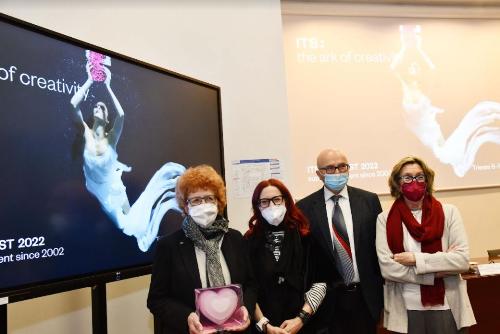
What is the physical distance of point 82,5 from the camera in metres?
3.24

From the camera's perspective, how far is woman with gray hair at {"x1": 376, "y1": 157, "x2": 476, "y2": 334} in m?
2.28

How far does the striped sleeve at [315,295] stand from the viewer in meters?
2.08

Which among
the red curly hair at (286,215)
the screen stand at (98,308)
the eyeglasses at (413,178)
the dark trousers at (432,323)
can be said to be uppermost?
the eyeglasses at (413,178)

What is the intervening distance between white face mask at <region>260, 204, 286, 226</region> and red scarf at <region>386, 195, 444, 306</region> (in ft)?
2.19

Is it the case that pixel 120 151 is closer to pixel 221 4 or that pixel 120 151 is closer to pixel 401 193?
pixel 401 193

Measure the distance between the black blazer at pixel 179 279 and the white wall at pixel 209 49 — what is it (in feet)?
4.19

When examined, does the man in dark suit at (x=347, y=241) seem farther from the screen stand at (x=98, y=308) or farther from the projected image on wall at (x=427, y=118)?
the projected image on wall at (x=427, y=118)

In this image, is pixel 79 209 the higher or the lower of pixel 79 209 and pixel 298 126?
the lower

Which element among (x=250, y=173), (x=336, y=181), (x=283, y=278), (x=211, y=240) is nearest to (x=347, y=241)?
(x=336, y=181)

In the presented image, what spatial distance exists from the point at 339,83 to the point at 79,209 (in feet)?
10.9

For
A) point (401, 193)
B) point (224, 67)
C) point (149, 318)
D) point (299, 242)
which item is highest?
point (224, 67)

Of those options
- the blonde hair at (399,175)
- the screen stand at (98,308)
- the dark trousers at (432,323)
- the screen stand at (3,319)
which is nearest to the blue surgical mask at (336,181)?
the blonde hair at (399,175)

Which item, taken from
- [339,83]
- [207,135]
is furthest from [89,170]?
[339,83]

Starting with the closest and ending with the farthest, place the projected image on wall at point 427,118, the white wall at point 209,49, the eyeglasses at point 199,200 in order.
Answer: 1. the eyeglasses at point 199,200
2. the white wall at point 209,49
3. the projected image on wall at point 427,118
